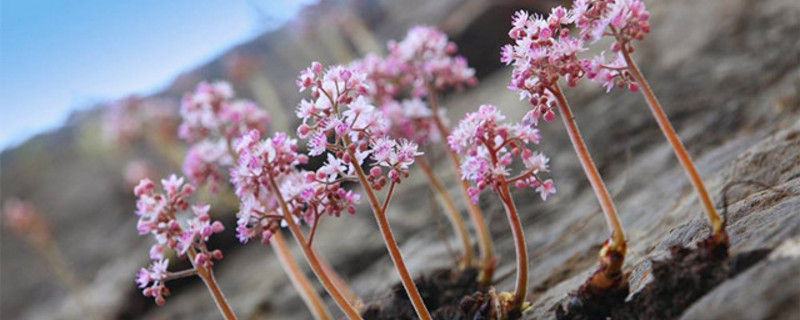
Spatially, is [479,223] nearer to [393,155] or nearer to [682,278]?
[393,155]

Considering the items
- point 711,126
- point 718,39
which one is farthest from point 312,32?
point 711,126

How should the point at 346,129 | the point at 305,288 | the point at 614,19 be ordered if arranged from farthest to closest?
the point at 305,288 < the point at 346,129 < the point at 614,19

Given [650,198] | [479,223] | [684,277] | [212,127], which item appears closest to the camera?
[684,277]

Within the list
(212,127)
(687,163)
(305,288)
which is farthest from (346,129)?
(212,127)

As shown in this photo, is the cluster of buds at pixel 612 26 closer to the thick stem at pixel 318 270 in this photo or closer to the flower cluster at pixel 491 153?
the flower cluster at pixel 491 153

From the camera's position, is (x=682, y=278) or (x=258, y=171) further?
(x=258, y=171)

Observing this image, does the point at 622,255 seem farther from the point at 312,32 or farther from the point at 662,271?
the point at 312,32

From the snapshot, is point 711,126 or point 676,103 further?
point 676,103

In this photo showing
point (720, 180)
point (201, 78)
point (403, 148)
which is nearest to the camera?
point (403, 148)
